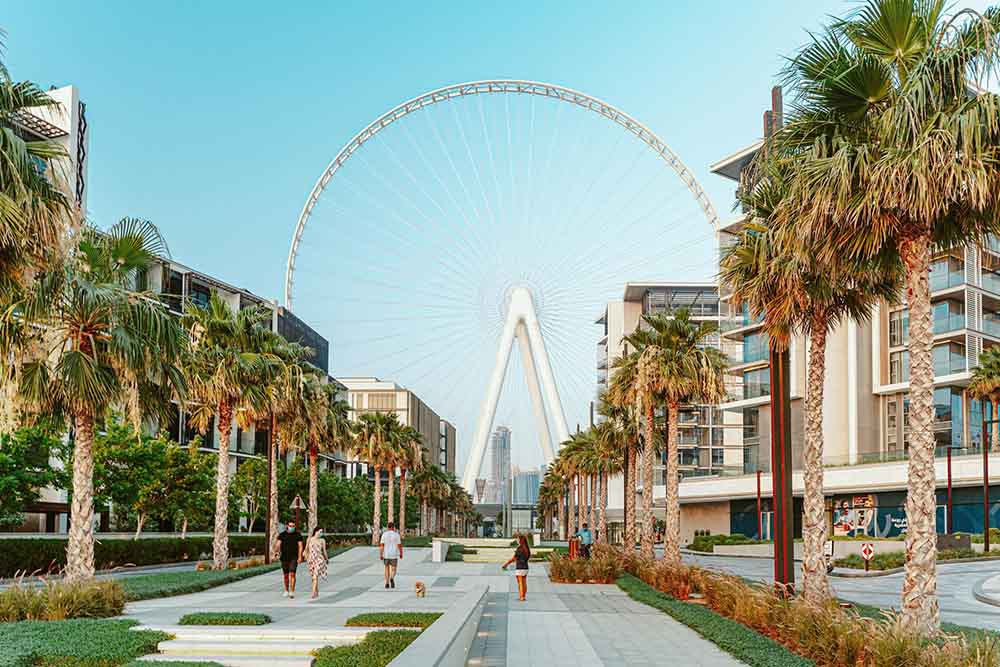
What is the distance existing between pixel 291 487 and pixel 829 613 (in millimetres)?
67693

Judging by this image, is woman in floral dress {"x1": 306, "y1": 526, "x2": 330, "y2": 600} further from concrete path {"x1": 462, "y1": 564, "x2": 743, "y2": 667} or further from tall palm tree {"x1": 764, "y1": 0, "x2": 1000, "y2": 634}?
tall palm tree {"x1": 764, "y1": 0, "x2": 1000, "y2": 634}

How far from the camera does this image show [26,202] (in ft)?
49.1

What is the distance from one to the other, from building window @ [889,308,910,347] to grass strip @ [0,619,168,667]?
75541 mm

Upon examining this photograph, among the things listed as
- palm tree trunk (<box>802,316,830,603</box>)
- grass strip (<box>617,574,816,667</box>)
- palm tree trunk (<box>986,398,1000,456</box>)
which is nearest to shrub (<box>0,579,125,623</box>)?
grass strip (<box>617,574,816,667</box>)

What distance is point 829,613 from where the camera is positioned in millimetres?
16219

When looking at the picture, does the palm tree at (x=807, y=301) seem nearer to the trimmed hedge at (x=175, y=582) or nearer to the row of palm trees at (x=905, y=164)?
the row of palm trees at (x=905, y=164)

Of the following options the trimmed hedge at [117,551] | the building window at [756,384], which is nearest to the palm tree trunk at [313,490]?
Answer: the trimmed hedge at [117,551]

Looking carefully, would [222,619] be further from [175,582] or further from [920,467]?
[175,582]

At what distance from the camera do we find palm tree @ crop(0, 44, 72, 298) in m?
14.8

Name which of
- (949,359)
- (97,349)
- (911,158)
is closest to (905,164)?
(911,158)

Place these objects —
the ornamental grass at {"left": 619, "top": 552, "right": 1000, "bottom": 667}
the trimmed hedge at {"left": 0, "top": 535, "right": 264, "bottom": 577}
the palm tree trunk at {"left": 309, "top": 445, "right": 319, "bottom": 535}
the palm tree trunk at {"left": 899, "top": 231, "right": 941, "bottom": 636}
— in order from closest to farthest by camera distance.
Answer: the ornamental grass at {"left": 619, "top": 552, "right": 1000, "bottom": 667} → the palm tree trunk at {"left": 899, "top": 231, "right": 941, "bottom": 636} → the trimmed hedge at {"left": 0, "top": 535, "right": 264, "bottom": 577} → the palm tree trunk at {"left": 309, "top": 445, "right": 319, "bottom": 535}

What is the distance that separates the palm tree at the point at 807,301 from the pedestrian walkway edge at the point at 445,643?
763cm

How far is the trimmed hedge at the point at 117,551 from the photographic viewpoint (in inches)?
1571

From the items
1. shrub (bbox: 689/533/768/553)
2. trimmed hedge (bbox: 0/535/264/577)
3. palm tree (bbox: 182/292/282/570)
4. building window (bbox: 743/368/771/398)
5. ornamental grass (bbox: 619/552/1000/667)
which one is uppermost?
building window (bbox: 743/368/771/398)
